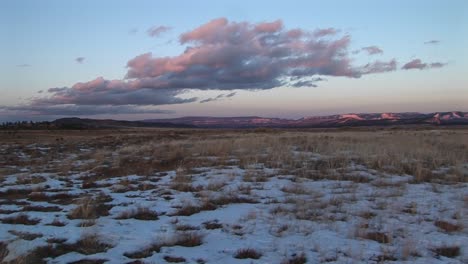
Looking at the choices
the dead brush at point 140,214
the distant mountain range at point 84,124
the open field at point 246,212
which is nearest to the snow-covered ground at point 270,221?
the open field at point 246,212

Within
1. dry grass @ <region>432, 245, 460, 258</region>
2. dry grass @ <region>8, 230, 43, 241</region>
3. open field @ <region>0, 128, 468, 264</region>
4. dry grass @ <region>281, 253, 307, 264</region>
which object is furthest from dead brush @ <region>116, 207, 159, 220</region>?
dry grass @ <region>432, 245, 460, 258</region>

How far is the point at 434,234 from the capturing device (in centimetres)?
730

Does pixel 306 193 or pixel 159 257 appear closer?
pixel 159 257

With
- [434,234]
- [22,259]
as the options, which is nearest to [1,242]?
[22,259]

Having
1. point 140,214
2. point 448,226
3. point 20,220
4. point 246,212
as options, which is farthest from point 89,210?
point 448,226

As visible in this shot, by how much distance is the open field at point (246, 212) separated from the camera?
648cm

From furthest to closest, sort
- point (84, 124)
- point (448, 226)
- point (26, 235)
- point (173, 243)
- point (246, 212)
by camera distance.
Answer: point (84, 124) < point (246, 212) < point (448, 226) < point (26, 235) < point (173, 243)

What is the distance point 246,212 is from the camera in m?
9.02

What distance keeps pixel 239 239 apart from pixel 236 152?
1315cm

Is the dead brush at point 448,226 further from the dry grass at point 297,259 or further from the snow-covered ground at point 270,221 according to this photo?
the dry grass at point 297,259

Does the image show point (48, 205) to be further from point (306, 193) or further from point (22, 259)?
point (306, 193)

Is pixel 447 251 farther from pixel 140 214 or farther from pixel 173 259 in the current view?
pixel 140 214

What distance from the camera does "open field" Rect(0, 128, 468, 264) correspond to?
255 inches

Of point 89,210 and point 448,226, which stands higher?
point 89,210
